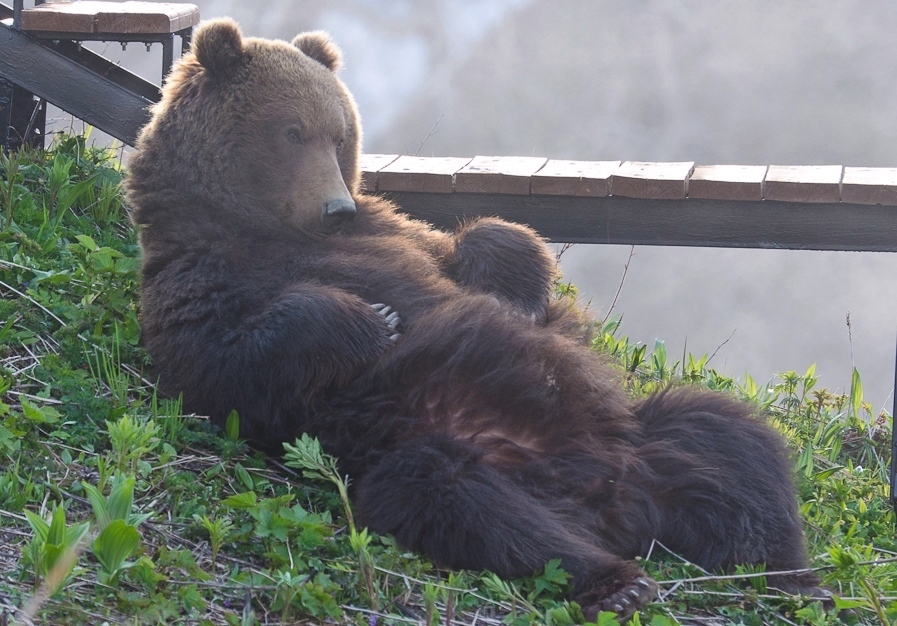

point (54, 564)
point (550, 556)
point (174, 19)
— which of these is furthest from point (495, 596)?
point (174, 19)

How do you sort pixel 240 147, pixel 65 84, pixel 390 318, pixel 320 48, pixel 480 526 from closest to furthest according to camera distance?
pixel 480 526, pixel 390 318, pixel 240 147, pixel 320 48, pixel 65 84

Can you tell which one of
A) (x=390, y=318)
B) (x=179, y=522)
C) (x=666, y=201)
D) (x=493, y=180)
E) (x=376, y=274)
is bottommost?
(x=179, y=522)

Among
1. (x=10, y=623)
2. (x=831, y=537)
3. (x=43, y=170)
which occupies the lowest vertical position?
(x=10, y=623)

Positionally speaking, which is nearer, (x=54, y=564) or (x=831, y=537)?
(x=54, y=564)

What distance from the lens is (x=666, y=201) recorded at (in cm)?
487

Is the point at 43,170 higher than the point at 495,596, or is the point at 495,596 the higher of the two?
the point at 43,170

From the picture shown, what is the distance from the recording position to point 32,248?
159 inches

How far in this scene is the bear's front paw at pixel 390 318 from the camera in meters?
3.25

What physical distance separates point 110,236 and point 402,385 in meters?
2.02

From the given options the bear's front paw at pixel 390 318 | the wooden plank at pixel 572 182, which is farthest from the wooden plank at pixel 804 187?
the bear's front paw at pixel 390 318

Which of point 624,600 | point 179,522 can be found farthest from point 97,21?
point 624,600

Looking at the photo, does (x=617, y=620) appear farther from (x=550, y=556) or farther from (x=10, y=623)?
(x=10, y=623)

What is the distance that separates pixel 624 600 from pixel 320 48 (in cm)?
264

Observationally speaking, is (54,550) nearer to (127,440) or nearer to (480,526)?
(127,440)
